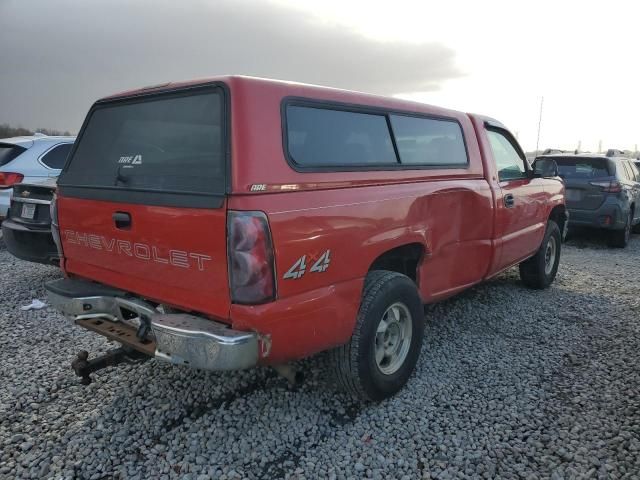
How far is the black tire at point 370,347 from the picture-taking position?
2893 millimetres

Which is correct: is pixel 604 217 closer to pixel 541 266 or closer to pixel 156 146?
pixel 541 266

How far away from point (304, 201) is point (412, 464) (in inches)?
59.1

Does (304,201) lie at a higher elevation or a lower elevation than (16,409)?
higher

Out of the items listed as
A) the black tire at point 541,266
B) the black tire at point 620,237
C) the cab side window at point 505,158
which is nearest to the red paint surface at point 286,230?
the cab side window at point 505,158

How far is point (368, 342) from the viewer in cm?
293

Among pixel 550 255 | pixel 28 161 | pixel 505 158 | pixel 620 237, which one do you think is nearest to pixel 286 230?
pixel 505 158

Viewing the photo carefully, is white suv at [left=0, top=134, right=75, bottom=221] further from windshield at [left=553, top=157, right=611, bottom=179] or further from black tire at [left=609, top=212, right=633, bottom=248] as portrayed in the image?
black tire at [left=609, top=212, right=633, bottom=248]

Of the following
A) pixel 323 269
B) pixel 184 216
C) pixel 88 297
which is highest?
pixel 184 216

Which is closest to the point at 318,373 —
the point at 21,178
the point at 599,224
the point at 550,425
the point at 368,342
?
the point at 368,342

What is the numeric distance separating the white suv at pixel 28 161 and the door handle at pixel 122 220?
474 centimetres

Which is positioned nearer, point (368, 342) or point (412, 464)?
point (412, 464)

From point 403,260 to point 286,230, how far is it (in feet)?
4.69

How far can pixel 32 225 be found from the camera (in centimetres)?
506

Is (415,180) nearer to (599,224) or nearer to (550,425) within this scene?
(550,425)
